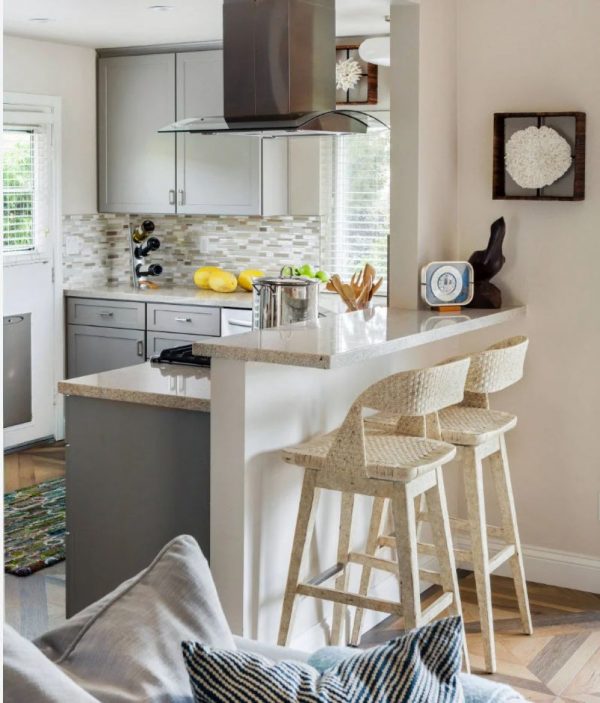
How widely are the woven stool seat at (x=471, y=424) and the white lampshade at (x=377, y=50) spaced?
89.7 inches

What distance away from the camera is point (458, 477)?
4258 mm

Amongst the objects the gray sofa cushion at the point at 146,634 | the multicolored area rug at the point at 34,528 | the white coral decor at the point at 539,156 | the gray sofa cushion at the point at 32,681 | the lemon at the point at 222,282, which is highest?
the white coral decor at the point at 539,156

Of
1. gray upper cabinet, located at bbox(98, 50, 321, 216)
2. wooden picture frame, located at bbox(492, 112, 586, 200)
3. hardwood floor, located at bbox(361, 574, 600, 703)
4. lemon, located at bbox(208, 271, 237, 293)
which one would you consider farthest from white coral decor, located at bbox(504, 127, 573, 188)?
lemon, located at bbox(208, 271, 237, 293)

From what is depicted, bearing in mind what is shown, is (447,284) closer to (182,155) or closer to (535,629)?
(535,629)

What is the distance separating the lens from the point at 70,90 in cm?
644

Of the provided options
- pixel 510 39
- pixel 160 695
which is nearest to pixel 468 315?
pixel 510 39

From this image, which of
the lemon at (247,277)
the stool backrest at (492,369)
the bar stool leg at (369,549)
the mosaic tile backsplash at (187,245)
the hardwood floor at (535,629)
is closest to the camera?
A: the hardwood floor at (535,629)

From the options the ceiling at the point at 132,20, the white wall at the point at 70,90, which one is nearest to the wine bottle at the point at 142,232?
the white wall at the point at 70,90

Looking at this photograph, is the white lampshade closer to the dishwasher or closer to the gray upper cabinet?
the gray upper cabinet

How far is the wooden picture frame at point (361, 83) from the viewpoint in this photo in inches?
227

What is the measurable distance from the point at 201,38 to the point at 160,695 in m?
5.22

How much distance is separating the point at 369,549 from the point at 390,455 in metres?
0.65

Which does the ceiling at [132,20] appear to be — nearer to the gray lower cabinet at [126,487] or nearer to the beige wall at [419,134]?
the beige wall at [419,134]

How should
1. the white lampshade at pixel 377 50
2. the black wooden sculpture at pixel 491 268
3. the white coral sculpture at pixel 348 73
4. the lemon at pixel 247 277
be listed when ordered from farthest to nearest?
the lemon at pixel 247 277
the white coral sculpture at pixel 348 73
the white lampshade at pixel 377 50
the black wooden sculpture at pixel 491 268
